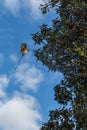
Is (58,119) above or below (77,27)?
below

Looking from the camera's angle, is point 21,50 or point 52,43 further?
point 52,43

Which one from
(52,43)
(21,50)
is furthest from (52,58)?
(21,50)

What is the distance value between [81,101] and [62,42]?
4203mm

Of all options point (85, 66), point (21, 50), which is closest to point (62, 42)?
point (85, 66)

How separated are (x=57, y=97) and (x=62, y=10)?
5512mm

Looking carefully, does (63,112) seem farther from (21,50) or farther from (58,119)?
(21,50)

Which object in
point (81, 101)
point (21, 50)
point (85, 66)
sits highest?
point (85, 66)

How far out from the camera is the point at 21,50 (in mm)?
19578

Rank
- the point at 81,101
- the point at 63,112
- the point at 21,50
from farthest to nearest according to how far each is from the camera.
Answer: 1. the point at 63,112
2. the point at 81,101
3. the point at 21,50

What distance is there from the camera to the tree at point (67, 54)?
25.7 m

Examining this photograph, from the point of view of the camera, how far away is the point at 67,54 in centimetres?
2706

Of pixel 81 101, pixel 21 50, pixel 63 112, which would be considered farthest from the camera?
pixel 63 112

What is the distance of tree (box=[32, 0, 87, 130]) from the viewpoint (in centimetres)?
2572

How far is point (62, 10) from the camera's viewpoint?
2805cm
